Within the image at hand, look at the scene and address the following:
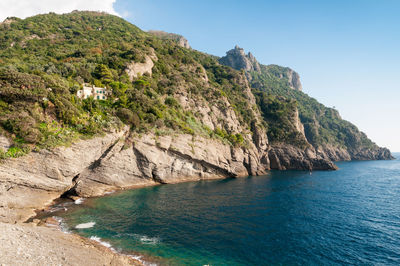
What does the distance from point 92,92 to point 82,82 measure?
495cm

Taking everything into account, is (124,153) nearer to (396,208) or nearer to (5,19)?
(396,208)

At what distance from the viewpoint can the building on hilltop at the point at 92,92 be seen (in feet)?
131

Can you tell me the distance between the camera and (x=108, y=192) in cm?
3569

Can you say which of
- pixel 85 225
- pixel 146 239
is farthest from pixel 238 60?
pixel 146 239

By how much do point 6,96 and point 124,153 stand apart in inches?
795

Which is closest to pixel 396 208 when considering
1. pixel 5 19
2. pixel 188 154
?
pixel 188 154

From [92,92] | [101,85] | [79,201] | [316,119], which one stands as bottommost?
[79,201]

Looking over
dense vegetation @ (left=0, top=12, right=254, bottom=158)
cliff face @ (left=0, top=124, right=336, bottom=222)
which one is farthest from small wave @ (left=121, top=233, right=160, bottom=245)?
dense vegetation @ (left=0, top=12, right=254, bottom=158)

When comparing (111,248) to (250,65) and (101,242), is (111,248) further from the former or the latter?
(250,65)

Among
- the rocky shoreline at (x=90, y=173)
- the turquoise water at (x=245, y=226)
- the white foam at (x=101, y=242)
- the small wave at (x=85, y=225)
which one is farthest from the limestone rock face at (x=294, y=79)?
Answer: the white foam at (x=101, y=242)

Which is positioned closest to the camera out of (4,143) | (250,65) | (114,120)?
(4,143)

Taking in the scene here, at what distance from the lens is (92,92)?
4219cm

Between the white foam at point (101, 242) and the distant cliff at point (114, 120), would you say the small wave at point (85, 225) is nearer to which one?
the white foam at point (101, 242)

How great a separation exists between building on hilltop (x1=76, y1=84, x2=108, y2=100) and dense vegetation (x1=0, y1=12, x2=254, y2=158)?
3.93 feet
